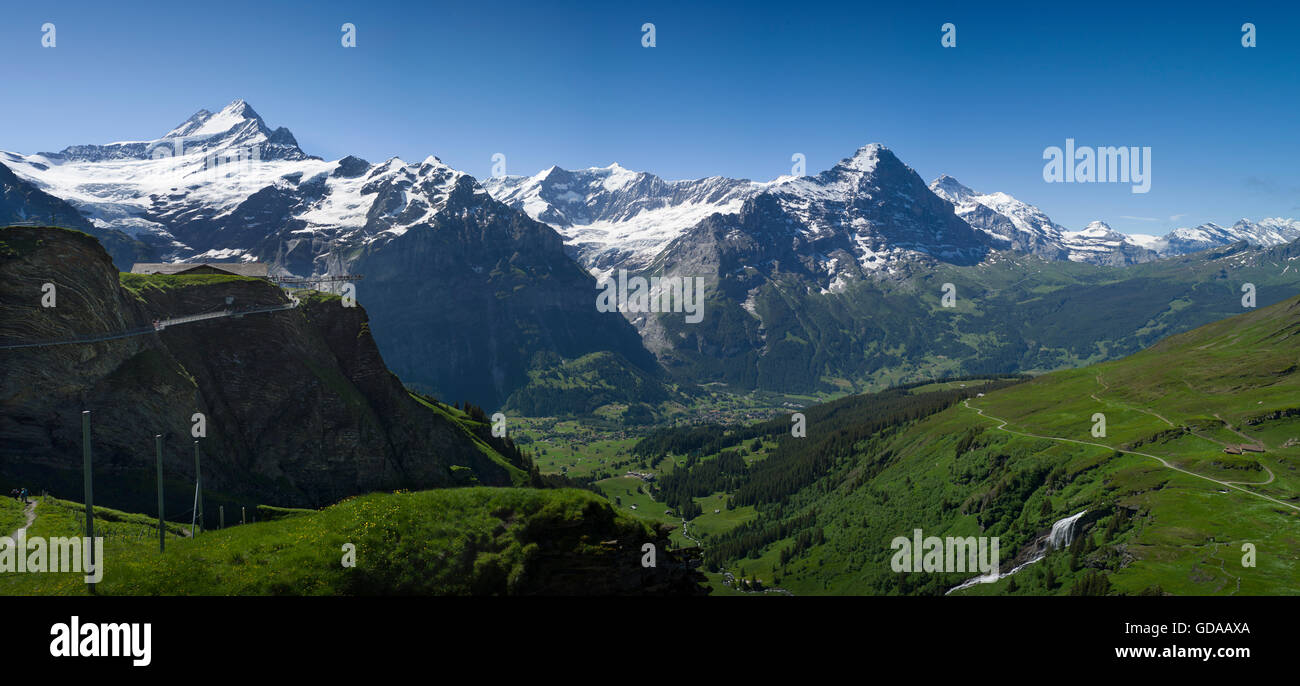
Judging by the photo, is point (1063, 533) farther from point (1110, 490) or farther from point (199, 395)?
point (199, 395)

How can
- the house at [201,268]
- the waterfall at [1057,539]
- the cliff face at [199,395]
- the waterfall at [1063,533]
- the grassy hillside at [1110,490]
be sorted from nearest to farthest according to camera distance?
the cliff face at [199,395], the grassy hillside at [1110,490], the house at [201,268], the waterfall at [1063,533], the waterfall at [1057,539]

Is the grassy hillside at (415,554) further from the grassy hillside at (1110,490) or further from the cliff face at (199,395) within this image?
the grassy hillside at (1110,490)

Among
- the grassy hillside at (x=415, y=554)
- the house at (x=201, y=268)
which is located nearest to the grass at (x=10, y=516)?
the grassy hillside at (x=415, y=554)

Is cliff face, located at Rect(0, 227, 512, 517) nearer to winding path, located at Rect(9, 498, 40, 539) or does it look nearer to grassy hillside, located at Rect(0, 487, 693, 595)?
winding path, located at Rect(9, 498, 40, 539)

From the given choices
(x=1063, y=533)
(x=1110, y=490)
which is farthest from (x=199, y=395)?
(x=1110, y=490)

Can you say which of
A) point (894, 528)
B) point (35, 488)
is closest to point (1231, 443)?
point (894, 528)

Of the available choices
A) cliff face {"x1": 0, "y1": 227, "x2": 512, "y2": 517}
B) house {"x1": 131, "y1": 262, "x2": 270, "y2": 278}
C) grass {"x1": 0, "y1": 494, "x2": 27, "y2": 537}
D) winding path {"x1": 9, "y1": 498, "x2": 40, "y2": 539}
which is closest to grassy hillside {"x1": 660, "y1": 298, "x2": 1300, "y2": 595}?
cliff face {"x1": 0, "y1": 227, "x2": 512, "y2": 517}
